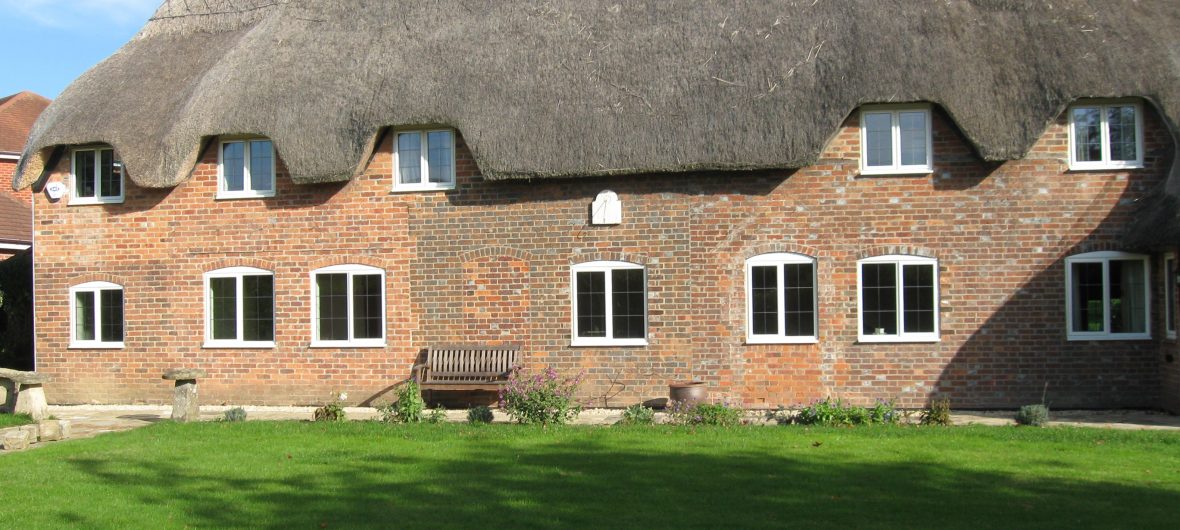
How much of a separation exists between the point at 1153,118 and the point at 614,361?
8650 mm

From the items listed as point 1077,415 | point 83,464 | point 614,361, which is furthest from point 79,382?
point 1077,415

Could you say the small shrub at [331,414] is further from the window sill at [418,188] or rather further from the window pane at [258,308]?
the window sill at [418,188]

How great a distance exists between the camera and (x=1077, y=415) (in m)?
15.3

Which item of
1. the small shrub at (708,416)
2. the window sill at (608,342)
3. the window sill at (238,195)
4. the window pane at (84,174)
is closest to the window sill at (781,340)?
the window sill at (608,342)

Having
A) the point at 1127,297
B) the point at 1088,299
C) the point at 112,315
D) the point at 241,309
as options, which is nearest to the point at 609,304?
the point at 241,309

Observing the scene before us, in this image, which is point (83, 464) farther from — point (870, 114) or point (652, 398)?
point (870, 114)

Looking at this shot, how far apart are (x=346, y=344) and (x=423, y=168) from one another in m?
3.14

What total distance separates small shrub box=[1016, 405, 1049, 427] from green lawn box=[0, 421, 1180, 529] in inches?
26.0

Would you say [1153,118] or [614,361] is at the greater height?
[1153,118]

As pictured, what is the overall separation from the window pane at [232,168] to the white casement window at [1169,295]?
14393mm

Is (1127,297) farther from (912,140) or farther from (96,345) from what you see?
(96,345)

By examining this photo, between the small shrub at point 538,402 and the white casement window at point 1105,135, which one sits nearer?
the small shrub at point 538,402

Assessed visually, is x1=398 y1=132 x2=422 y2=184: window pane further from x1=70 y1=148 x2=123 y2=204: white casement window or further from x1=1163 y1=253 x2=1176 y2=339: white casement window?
x1=1163 y1=253 x2=1176 y2=339: white casement window

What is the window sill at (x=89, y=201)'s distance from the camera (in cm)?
1867
